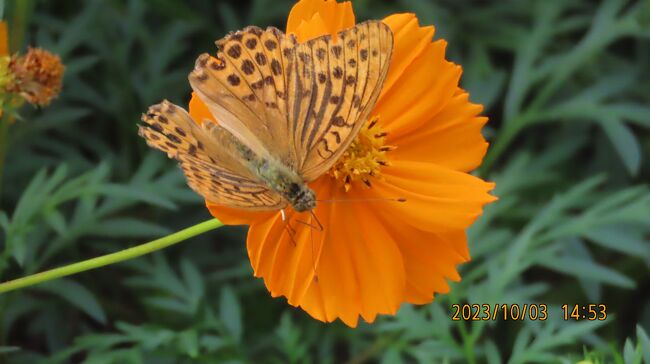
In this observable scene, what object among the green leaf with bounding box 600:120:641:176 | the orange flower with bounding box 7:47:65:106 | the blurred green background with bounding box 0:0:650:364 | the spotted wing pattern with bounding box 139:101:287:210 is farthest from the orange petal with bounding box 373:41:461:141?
the green leaf with bounding box 600:120:641:176

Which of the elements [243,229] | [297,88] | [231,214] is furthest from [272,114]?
[243,229]

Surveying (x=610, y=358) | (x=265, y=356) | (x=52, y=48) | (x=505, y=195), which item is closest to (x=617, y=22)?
(x=505, y=195)

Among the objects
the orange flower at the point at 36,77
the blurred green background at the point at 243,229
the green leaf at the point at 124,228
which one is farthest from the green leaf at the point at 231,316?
the orange flower at the point at 36,77

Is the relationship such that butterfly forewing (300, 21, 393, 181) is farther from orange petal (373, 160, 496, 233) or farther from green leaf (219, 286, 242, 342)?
green leaf (219, 286, 242, 342)

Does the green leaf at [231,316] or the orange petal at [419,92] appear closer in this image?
the orange petal at [419,92]
